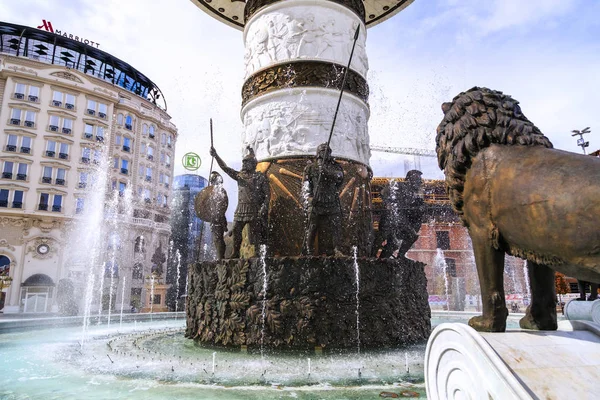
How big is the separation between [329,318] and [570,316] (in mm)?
3260

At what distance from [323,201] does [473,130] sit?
438cm

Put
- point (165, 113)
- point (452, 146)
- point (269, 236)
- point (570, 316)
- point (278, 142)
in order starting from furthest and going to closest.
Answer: point (165, 113) < point (278, 142) < point (269, 236) < point (570, 316) < point (452, 146)

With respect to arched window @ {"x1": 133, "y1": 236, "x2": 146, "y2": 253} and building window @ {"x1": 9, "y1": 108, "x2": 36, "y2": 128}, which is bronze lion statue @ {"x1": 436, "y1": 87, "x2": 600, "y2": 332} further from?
building window @ {"x1": 9, "y1": 108, "x2": 36, "y2": 128}

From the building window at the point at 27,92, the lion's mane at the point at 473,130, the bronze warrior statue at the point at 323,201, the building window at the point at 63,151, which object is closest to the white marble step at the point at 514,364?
the lion's mane at the point at 473,130

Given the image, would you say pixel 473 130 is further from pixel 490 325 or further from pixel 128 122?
pixel 128 122

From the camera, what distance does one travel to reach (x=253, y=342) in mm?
6305

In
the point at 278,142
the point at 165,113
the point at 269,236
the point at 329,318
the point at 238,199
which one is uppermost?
the point at 165,113

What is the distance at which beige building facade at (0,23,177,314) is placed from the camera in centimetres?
3553

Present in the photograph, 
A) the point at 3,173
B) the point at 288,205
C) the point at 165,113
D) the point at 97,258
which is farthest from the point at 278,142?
the point at 165,113

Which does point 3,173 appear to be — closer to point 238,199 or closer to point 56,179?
point 56,179

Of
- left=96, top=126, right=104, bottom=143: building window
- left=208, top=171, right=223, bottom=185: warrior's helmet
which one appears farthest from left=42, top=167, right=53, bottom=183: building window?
left=208, top=171, right=223, bottom=185: warrior's helmet

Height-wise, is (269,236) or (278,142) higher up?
(278,142)

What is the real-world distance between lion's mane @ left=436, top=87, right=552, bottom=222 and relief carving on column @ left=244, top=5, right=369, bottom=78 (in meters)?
6.69

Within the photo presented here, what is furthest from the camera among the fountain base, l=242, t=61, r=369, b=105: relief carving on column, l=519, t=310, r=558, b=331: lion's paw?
l=242, t=61, r=369, b=105: relief carving on column
